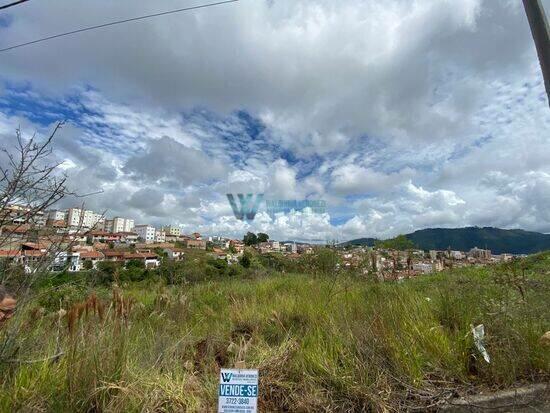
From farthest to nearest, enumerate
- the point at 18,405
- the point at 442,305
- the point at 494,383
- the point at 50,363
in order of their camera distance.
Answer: the point at 442,305 < the point at 494,383 < the point at 50,363 < the point at 18,405

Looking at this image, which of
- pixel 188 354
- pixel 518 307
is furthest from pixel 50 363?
pixel 518 307

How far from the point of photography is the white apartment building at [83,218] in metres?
3.28

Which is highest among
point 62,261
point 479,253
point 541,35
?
point 541,35

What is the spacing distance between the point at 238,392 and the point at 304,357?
1236 mm

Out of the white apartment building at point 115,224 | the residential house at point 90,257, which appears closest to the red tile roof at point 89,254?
the residential house at point 90,257

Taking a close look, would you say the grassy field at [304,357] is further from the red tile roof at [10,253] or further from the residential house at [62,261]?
the red tile roof at [10,253]

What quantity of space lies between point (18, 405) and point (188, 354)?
1590mm

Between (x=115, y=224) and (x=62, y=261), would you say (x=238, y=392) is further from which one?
(x=115, y=224)

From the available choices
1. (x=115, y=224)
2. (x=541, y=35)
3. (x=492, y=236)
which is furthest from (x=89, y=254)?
(x=492, y=236)

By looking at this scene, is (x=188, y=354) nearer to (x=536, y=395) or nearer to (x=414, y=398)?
(x=414, y=398)

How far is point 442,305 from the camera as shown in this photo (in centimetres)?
431

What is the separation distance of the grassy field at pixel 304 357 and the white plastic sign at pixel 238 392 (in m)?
0.55

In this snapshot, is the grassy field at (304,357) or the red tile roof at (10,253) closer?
the grassy field at (304,357)

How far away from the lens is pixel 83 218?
3328 millimetres
